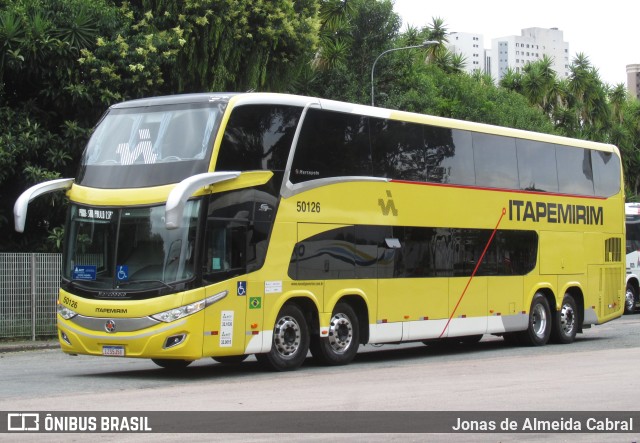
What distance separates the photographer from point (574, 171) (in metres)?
23.8

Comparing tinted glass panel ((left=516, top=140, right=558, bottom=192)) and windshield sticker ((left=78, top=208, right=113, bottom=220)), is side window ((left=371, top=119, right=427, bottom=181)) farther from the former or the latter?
windshield sticker ((left=78, top=208, right=113, bottom=220))

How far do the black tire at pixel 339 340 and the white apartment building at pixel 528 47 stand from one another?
165349 mm

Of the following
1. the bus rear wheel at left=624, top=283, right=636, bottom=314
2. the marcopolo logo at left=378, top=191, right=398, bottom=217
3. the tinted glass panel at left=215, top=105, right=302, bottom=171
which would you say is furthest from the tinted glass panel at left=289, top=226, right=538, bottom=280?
the bus rear wheel at left=624, top=283, right=636, bottom=314

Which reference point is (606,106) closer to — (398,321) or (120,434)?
(398,321)

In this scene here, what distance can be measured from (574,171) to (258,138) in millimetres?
9679

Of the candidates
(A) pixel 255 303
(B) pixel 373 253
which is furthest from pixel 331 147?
(A) pixel 255 303

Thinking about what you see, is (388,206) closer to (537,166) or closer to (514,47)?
(537,166)

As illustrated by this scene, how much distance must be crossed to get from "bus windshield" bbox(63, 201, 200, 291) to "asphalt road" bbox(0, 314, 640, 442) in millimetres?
1395

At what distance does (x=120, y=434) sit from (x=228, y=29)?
67.8 feet

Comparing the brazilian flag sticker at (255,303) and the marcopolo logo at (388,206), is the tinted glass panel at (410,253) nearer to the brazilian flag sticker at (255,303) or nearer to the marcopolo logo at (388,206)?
the marcopolo logo at (388,206)

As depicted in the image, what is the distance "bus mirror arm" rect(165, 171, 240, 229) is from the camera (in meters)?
14.3

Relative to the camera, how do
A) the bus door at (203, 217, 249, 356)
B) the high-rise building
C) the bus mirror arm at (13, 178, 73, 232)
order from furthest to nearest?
1. the high-rise building
2. the bus mirror arm at (13, 178, 73, 232)
3. the bus door at (203, 217, 249, 356)

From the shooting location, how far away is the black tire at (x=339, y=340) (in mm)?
17562

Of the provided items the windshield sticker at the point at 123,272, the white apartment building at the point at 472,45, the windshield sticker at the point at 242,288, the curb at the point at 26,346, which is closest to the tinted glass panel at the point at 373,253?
the windshield sticker at the point at 242,288
